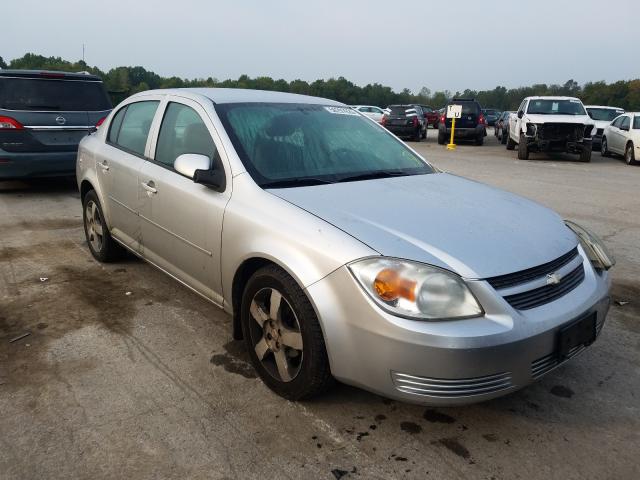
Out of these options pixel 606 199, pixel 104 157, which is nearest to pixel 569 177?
pixel 606 199

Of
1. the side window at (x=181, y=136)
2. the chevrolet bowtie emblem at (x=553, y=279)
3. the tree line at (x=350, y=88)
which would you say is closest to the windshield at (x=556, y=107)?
the side window at (x=181, y=136)

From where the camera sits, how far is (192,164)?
10.3 feet

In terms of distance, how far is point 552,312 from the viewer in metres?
2.43

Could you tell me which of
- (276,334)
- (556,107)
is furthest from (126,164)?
(556,107)

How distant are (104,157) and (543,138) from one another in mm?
13677

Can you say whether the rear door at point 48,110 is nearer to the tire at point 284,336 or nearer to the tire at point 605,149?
the tire at point 284,336

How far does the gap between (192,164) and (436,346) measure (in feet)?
5.73

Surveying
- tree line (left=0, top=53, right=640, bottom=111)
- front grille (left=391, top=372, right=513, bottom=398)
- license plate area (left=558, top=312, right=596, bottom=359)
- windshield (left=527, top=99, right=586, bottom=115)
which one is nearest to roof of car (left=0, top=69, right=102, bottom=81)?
front grille (left=391, top=372, right=513, bottom=398)

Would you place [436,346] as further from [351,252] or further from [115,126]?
[115,126]

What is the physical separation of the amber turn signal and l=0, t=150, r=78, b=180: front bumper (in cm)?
700

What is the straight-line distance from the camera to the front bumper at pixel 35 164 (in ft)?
25.1

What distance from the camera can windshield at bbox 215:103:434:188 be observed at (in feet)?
10.4

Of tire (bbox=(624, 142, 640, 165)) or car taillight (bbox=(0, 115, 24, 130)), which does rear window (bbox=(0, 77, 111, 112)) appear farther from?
tire (bbox=(624, 142, 640, 165))

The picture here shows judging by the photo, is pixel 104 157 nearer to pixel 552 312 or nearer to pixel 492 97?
pixel 552 312
